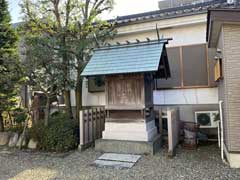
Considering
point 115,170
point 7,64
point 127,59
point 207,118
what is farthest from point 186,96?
point 7,64

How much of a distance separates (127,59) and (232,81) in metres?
2.97

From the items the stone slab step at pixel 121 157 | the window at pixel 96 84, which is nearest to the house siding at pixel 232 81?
the stone slab step at pixel 121 157

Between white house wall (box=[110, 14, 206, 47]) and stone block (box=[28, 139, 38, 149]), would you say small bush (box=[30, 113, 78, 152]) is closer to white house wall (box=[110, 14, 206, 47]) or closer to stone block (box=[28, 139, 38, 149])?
stone block (box=[28, 139, 38, 149])

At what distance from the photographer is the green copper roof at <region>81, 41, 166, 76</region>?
252 inches

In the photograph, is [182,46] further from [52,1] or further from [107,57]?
[52,1]

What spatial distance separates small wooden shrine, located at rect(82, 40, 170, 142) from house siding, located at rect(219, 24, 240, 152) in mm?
1803

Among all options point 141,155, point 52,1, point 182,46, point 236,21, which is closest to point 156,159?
point 141,155

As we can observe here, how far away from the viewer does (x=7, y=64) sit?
8.26 metres

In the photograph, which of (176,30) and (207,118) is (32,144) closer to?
(207,118)

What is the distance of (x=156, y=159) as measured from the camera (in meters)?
6.14

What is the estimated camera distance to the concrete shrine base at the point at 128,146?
655cm

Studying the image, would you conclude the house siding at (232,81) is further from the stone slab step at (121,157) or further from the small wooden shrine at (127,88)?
the stone slab step at (121,157)

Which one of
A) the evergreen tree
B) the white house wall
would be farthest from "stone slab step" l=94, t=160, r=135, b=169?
the white house wall

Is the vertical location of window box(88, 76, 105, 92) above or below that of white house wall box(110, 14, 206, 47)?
below
